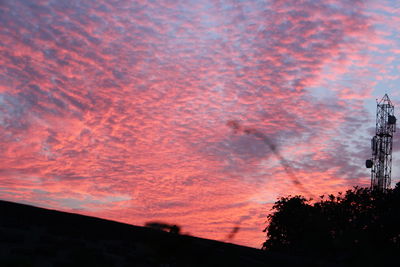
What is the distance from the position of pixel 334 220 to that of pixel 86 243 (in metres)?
54.2

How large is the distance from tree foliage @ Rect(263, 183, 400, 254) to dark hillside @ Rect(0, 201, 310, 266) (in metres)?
37.3

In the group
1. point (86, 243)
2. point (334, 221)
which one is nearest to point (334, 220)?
→ point (334, 221)

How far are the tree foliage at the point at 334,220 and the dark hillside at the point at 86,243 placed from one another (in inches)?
1468

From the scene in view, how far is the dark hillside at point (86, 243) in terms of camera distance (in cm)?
975

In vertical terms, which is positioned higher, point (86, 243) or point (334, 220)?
point (334, 220)

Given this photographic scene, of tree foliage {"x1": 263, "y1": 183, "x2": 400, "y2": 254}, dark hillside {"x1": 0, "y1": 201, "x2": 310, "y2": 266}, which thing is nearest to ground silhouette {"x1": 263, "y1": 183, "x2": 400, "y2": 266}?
tree foliage {"x1": 263, "y1": 183, "x2": 400, "y2": 254}

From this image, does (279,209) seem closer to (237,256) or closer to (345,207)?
(345,207)

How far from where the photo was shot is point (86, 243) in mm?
10828

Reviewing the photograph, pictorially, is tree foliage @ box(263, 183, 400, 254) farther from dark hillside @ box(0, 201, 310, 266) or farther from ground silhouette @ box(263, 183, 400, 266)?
dark hillside @ box(0, 201, 310, 266)

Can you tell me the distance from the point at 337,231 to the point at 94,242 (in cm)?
5139

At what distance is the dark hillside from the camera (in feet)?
32.0

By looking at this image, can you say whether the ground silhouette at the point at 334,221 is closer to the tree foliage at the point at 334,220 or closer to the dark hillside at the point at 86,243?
the tree foliage at the point at 334,220

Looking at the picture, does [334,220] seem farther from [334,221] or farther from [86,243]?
[86,243]

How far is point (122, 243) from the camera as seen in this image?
455 inches
